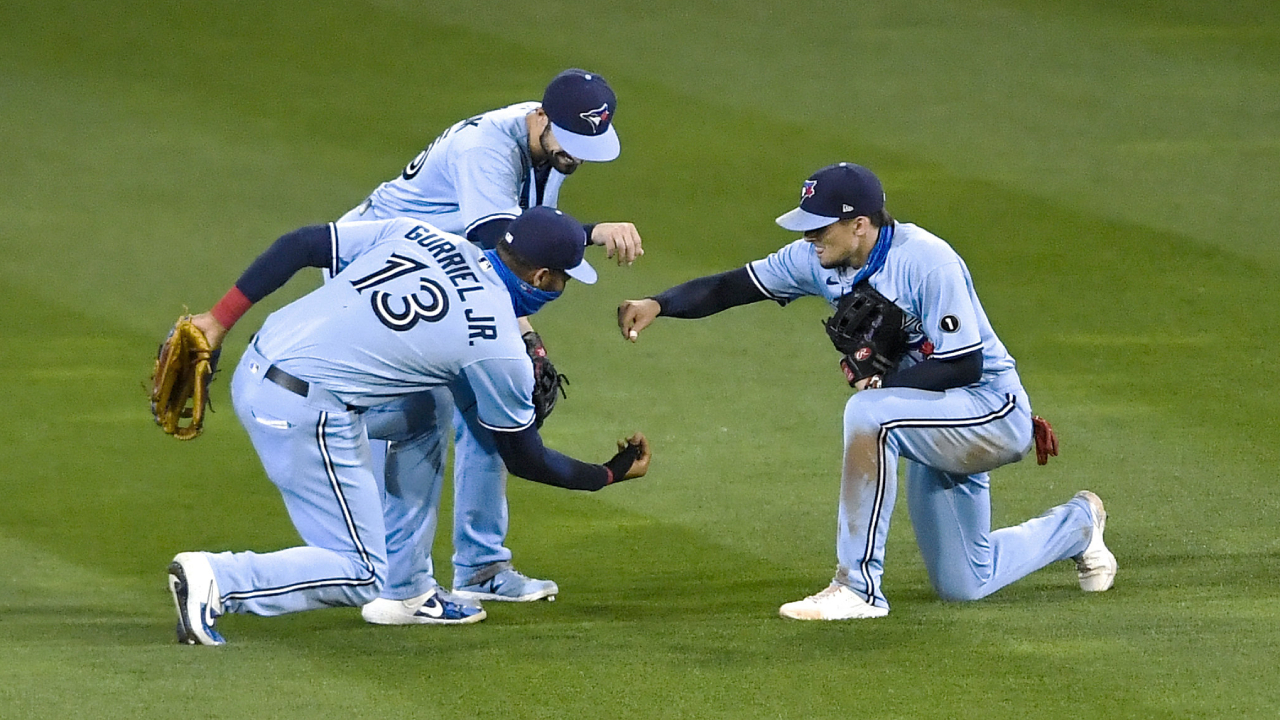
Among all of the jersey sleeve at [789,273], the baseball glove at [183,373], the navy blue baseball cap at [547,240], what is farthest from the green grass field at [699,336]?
the navy blue baseball cap at [547,240]

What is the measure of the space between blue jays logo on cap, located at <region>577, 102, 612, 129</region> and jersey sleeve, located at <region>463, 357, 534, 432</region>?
1121mm

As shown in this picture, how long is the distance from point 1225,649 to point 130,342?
649 centimetres

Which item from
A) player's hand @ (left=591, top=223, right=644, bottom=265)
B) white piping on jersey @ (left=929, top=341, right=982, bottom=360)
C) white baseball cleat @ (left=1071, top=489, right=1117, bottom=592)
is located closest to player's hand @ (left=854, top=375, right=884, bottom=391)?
white piping on jersey @ (left=929, top=341, right=982, bottom=360)

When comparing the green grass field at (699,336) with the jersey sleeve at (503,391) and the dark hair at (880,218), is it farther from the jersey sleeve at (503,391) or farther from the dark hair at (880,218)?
the dark hair at (880,218)

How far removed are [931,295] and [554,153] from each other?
1.40 m

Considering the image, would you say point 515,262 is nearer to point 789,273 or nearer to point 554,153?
point 554,153

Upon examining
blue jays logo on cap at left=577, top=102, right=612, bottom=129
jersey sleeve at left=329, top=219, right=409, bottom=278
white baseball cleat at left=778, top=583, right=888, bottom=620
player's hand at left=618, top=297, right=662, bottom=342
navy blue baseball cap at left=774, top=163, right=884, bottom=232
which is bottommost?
white baseball cleat at left=778, top=583, right=888, bottom=620

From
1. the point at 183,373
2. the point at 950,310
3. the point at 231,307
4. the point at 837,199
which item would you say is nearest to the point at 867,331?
the point at 950,310

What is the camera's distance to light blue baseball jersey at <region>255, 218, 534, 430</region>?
216 inches

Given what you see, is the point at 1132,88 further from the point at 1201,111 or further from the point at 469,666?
the point at 469,666

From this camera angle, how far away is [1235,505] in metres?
7.32

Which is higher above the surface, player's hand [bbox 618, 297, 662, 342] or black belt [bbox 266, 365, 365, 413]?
player's hand [bbox 618, 297, 662, 342]

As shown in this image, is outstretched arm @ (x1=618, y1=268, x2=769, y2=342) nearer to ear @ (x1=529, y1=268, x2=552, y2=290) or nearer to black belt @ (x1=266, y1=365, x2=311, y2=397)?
ear @ (x1=529, y1=268, x2=552, y2=290)

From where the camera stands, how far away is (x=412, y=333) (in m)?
5.50
